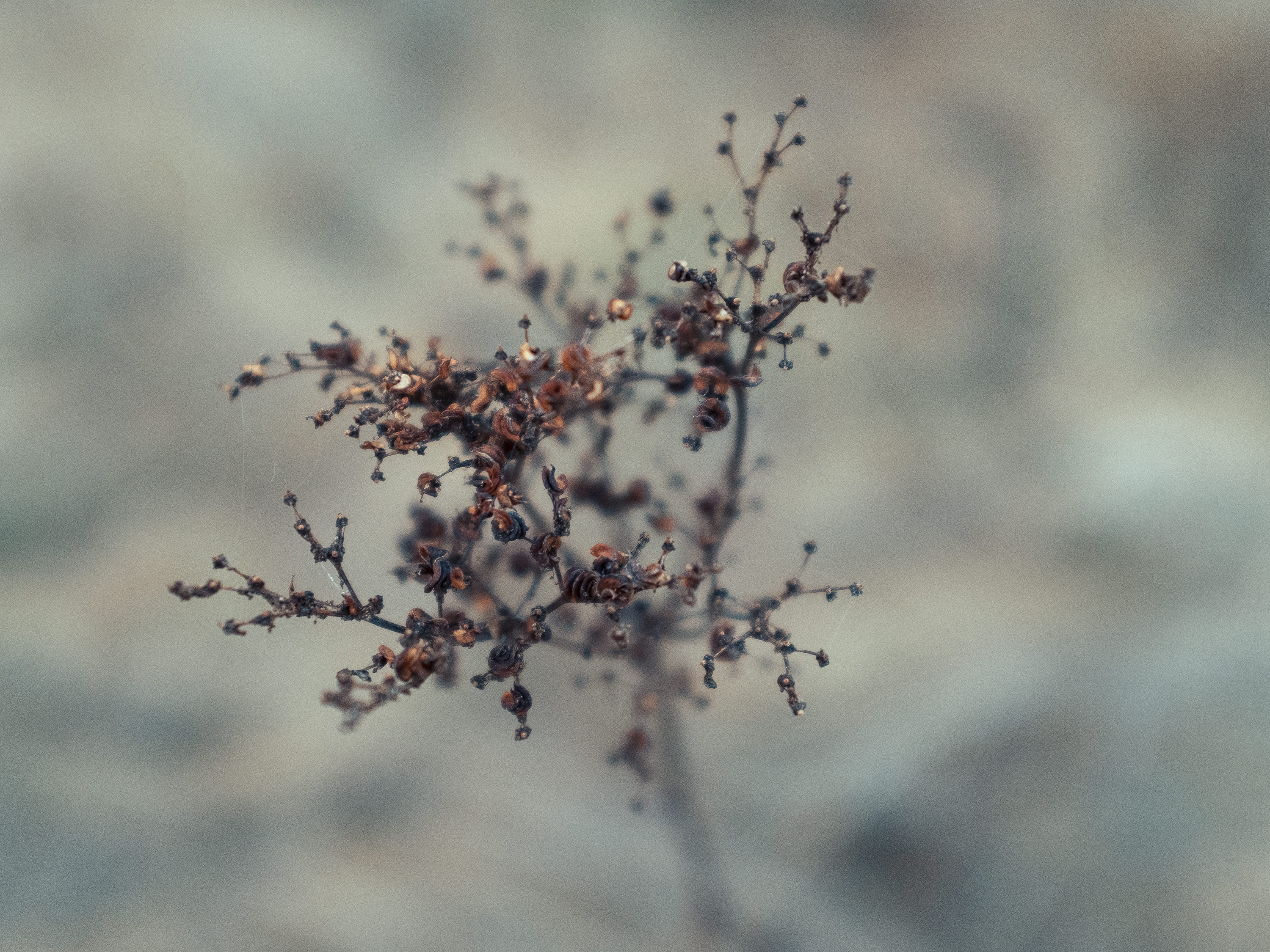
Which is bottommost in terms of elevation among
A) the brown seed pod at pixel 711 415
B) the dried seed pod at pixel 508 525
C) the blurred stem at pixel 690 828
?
the blurred stem at pixel 690 828

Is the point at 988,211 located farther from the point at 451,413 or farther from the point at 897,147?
the point at 451,413

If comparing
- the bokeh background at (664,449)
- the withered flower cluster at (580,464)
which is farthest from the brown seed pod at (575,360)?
the bokeh background at (664,449)

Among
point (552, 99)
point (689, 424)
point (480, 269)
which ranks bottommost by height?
point (689, 424)

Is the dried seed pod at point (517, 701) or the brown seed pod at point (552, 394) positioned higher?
the brown seed pod at point (552, 394)

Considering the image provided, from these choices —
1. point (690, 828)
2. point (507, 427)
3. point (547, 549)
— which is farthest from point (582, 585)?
point (690, 828)

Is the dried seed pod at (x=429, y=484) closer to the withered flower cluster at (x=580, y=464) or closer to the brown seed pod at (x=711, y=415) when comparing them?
the withered flower cluster at (x=580, y=464)

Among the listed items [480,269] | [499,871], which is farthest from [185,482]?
[499,871]

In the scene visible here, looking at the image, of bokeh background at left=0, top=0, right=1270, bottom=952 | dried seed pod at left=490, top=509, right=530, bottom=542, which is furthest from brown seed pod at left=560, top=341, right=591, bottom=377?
bokeh background at left=0, top=0, right=1270, bottom=952
